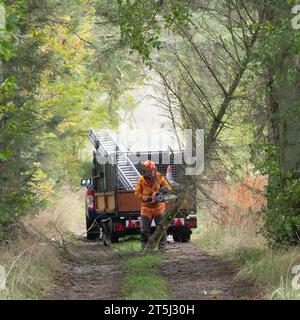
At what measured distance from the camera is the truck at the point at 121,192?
20.2 meters

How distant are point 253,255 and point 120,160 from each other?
790 cm

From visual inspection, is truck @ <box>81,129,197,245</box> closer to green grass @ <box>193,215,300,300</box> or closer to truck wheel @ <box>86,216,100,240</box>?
truck wheel @ <box>86,216,100,240</box>

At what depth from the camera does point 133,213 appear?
20.3m

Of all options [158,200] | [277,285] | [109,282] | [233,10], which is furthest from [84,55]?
[277,285]

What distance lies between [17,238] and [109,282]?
3092 millimetres

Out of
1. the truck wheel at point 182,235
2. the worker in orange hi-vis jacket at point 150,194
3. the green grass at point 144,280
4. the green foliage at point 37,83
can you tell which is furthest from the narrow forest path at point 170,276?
the green foliage at point 37,83

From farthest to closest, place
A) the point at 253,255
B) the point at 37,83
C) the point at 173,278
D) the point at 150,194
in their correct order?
the point at 37,83
the point at 150,194
the point at 253,255
the point at 173,278

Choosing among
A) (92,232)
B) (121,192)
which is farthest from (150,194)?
(92,232)

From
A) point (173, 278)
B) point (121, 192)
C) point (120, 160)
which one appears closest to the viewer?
point (173, 278)

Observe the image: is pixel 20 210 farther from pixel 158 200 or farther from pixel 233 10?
pixel 233 10

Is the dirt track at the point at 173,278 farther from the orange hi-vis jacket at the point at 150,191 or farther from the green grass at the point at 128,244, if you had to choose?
the orange hi-vis jacket at the point at 150,191

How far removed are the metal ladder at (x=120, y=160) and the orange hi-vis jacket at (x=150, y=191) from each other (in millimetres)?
2880

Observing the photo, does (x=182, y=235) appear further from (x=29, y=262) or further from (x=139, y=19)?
(x=139, y=19)

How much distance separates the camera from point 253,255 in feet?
47.8
